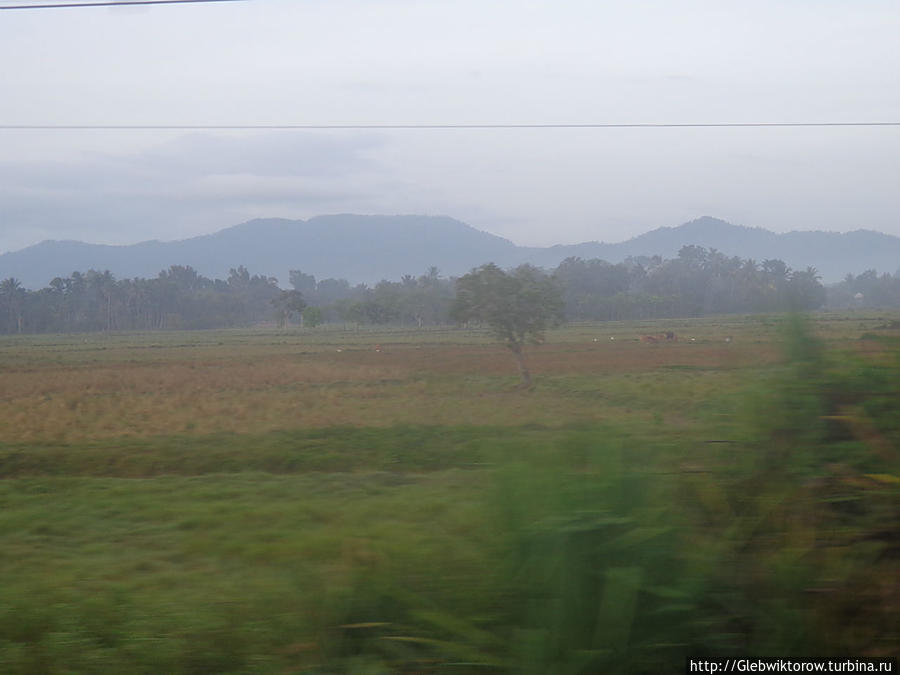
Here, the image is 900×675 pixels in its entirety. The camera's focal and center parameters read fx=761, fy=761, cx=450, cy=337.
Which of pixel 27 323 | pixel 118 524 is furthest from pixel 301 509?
pixel 27 323

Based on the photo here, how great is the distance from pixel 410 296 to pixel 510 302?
26.6 meters

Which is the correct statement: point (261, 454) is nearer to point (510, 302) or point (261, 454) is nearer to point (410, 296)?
point (510, 302)

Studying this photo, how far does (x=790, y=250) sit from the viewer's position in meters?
28.5

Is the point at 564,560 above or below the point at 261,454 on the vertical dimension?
above

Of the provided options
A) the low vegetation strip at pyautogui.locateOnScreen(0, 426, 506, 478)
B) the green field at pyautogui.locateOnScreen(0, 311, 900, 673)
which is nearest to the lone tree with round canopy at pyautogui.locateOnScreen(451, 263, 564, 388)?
the low vegetation strip at pyautogui.locateOnScreen(0, 426, 506, 478)

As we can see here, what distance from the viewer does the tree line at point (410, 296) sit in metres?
14.4

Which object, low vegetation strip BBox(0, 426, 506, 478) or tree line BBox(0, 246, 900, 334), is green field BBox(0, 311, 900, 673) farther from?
low vegetation strip BBox(0, 426, 506, 478)

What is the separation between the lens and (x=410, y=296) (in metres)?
52.2

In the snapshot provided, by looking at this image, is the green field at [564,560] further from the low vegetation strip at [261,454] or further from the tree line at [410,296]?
the low vegetation strip at [261,454]

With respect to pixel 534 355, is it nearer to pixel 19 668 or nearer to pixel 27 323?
pixel 19 668

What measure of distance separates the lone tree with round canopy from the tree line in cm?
44

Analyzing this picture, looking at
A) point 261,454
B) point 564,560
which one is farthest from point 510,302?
point 564,560

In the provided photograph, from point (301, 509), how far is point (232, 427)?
380 inches

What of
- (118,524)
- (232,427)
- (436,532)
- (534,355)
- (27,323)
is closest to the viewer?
(436,532)
